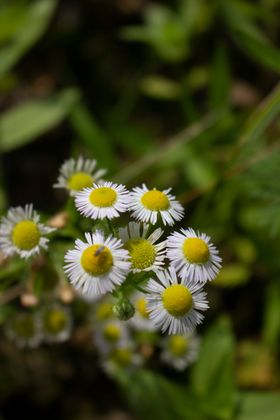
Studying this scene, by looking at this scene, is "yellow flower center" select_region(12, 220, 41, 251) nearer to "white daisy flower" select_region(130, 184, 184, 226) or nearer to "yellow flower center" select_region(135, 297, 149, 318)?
"white daisy flower" select_region(130, 184, 184, 226)

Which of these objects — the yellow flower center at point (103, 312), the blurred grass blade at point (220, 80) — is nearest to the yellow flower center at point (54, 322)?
the yellow flower center at point (103, 312)

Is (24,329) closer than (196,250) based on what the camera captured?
No

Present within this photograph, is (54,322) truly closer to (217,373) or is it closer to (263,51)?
(217,373)

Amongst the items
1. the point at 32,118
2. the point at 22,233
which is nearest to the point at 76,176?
the point at 22,233

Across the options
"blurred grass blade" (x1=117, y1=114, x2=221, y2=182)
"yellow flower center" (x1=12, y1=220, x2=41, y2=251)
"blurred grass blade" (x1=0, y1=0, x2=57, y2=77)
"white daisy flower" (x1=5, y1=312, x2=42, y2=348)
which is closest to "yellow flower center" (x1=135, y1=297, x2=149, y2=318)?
"white daisy flower" (x1=5, y1=312, x2=42, y2=348)

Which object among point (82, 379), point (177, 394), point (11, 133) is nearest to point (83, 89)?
point (11, 133)

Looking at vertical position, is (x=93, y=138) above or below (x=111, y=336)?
above

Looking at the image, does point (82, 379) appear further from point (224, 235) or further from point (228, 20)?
point (228, 20)
